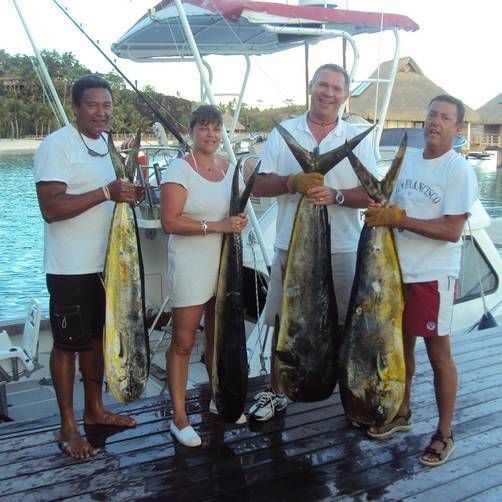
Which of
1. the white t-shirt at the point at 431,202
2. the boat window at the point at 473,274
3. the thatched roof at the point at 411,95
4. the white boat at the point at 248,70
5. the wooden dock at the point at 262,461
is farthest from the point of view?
the thatched roof at the point at 411,95

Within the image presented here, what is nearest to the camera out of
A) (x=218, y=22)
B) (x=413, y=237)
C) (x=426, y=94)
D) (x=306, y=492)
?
(x=306, y=492)

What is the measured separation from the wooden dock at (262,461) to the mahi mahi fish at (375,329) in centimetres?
24

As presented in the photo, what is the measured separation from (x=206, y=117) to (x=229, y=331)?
93 cm

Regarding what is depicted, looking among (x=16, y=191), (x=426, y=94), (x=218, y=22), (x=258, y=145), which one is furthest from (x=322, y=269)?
Result: (x=16, y=191)

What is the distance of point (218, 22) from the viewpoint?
4.75 m

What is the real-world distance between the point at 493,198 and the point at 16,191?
76.9 ft

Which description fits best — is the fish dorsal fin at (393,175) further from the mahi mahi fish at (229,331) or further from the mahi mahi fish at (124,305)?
the mahi mahi fish at (124,305)

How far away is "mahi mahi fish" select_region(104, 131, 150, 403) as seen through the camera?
101 inches

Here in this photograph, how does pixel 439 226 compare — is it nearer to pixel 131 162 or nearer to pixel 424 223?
pixel 424 223

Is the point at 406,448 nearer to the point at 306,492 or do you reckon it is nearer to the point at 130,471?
the point at 306,492

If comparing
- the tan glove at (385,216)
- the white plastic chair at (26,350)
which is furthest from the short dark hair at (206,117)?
the white plastic chair at (26,350)

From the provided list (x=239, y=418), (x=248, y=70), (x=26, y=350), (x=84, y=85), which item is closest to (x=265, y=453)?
(x=239, y=418)

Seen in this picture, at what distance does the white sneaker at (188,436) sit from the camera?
2666 mm

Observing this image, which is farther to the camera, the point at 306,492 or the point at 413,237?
the point at 413,237
